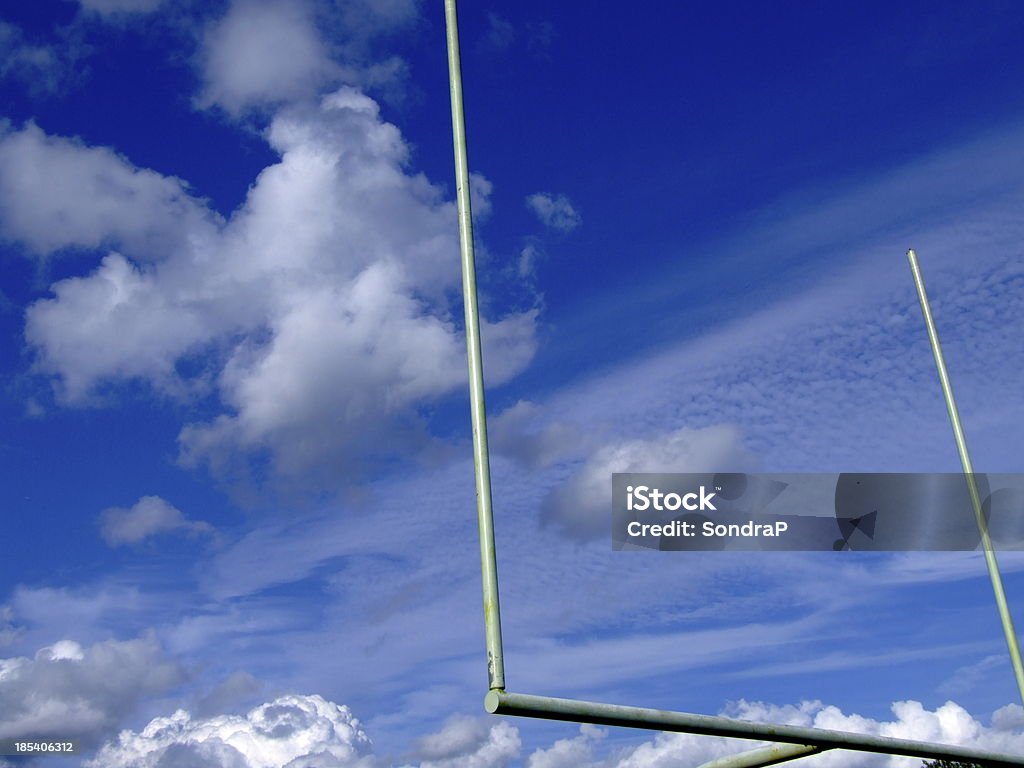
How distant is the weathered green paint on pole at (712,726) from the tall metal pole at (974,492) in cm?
524

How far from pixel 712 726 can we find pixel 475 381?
10.0 ft

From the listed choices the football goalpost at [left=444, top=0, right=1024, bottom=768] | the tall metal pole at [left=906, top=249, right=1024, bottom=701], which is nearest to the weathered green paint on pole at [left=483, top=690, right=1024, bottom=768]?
the football goalpost at [left=444, top=0, right=1024, bottom=768]

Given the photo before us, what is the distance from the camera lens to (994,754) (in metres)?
9.25

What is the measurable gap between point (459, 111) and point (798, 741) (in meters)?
6.10

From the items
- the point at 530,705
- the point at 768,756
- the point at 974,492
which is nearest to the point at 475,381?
the point at 530,705

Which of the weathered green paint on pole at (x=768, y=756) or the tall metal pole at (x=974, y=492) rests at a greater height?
the tall metal pole at (x=974, y=492)

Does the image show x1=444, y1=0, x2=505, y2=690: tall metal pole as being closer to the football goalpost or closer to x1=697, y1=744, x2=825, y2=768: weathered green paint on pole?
the football goalpost

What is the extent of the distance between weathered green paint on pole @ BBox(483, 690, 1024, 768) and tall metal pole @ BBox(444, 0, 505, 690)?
0.83 ft

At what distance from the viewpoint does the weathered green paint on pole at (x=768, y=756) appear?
8.53 metres

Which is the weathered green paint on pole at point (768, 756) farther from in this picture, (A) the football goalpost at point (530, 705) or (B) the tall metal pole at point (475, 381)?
(B) the tall metal pole at point (475, 381)

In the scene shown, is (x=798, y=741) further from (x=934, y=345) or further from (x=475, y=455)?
(x=934, y=345)

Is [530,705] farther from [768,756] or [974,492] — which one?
[974,492]

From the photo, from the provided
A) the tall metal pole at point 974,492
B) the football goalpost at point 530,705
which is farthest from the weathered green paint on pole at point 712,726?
the tall metal pole at point 974,492

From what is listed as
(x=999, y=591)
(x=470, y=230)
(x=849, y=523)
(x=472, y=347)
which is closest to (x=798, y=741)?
(x=472, y=347)
